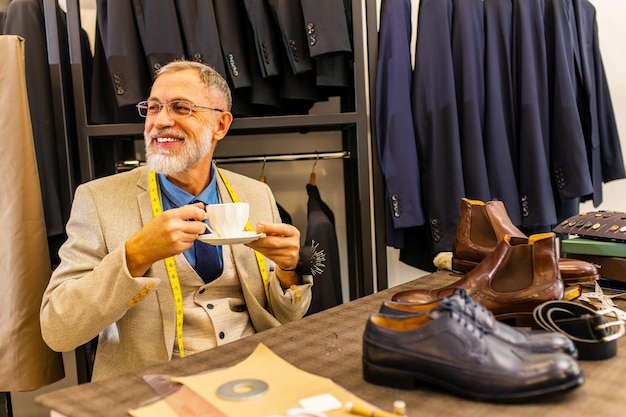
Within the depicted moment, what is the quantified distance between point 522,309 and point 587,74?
1398 mm

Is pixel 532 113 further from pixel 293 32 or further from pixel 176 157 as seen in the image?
pixel 176 157

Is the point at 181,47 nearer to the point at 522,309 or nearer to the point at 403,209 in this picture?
the point at 403,209

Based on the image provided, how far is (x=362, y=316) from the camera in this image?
1.08 meters

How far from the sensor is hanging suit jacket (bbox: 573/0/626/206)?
6.37ft

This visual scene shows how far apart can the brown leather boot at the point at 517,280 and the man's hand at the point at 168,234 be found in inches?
21.4

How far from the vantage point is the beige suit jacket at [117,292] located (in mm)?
1146

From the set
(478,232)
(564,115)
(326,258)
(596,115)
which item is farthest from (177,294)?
(596,115)

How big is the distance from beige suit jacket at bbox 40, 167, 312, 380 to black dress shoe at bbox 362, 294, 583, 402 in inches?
25.2

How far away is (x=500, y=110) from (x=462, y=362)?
1335 millimetres

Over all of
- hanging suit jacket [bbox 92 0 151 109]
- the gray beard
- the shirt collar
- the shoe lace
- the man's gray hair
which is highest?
hanging suit jacket [bbox 92 0 151 109]

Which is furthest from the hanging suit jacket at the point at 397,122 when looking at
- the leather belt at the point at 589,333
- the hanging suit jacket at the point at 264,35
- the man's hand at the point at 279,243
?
the leather belt at the point at 589,333

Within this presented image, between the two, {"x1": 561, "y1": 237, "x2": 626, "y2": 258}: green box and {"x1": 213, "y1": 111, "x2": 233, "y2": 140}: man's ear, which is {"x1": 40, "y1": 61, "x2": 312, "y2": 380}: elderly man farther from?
{"x1": 561, "y1": 237, "x2": 626, "y2": 258}: green box

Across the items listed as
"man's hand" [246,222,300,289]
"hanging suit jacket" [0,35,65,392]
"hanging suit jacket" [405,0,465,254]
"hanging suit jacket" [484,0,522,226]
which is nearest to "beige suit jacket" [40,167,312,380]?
"man's hand" [246,222,300,289]

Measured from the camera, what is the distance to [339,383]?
2.47 ft
